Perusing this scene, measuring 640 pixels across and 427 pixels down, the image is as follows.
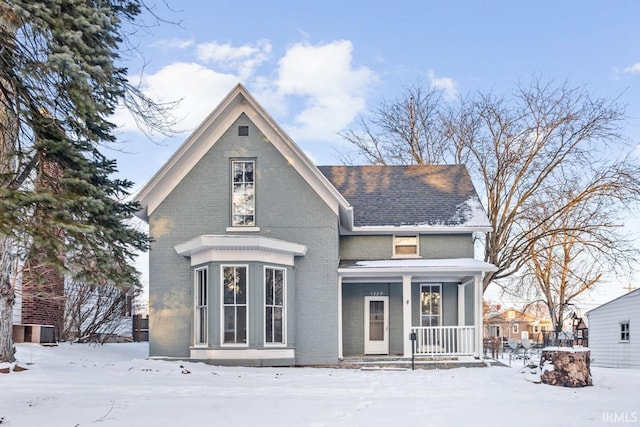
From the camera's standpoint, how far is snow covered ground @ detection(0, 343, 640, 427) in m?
8.48

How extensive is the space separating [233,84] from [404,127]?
1543cm

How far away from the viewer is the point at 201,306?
16750mm

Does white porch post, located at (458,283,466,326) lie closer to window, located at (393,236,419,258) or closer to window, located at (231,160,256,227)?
window, located at (393,236,419,258)

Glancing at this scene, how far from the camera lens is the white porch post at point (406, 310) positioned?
17.8 metres

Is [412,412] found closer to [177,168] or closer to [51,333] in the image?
[177,168]

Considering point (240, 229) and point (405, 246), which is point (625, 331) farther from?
point (240, 229)

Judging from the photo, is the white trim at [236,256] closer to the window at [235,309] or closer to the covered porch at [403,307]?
the window at [235,309]

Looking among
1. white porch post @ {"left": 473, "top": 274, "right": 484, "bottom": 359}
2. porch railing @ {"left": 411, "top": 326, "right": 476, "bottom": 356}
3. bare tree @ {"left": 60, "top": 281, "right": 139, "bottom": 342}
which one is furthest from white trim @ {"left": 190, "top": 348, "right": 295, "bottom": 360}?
white porch post @ {"left": 473, "top": 274, "right": 484, "bottom": 359}

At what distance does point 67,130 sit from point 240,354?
9.44 metres

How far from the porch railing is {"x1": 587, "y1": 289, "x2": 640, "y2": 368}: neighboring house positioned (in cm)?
1193

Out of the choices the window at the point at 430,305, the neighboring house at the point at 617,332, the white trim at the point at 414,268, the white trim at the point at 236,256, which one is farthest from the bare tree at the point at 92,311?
the neighboring house at the point at 617,332

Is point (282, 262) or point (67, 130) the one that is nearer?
point (67, 130)

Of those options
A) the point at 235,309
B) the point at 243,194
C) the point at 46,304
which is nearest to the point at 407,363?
the point at 235,309

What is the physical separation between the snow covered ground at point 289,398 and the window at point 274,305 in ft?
6.45
